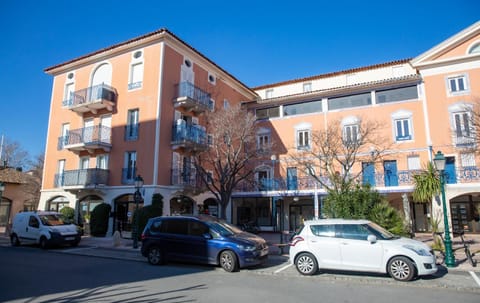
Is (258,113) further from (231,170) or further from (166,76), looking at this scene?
(231,170)

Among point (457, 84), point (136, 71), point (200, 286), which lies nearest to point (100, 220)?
point (136, 71)

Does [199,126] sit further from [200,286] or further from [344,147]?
[200,286]

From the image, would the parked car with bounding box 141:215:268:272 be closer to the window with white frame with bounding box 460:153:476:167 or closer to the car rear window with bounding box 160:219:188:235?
the car rear window with bounding box 160:219:188:235

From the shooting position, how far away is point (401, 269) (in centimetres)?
790

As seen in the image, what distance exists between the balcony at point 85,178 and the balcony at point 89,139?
1.55 m

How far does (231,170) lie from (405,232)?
26.4 feet

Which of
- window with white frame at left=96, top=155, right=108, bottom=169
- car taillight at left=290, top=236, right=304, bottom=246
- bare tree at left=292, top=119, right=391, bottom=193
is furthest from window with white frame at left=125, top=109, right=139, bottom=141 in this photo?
car taillight at left=290, top=236, right=304, bottom=246

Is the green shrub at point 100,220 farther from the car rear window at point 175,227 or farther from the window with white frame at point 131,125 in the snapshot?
the car rear window at point 175,227

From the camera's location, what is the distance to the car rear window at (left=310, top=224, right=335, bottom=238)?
8930 millimetres

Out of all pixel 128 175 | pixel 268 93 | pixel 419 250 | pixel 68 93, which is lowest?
pixel 419 250

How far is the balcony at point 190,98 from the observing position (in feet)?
66.8

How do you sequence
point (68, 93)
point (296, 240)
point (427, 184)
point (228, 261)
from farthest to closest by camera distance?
point (68, 93), point (427, 184), point (228, 261), point (296, 240)

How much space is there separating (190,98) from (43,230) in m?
10.8

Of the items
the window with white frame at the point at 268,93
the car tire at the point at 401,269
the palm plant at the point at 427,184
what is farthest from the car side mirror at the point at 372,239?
the window with white frame at the point at 268,93
